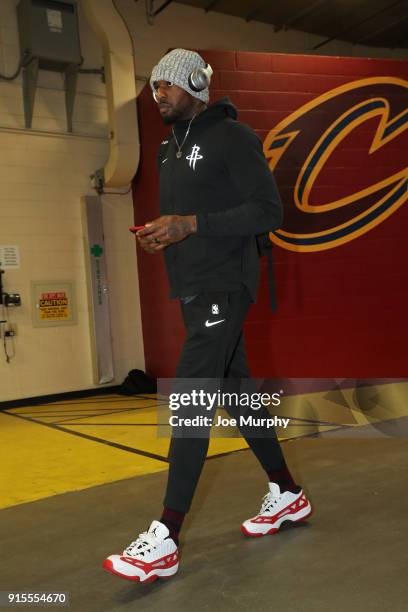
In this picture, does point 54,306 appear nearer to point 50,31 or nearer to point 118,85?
point 118,85

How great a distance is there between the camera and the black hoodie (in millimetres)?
1899

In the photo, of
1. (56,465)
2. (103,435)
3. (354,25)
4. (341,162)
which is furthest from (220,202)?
(354,25)

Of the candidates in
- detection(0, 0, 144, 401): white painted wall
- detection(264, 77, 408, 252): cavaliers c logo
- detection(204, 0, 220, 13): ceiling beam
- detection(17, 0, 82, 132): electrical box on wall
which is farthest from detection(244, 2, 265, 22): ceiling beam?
detection(264, 77, 408, 252): cavaliers c logo

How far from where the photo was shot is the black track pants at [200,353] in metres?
1.83

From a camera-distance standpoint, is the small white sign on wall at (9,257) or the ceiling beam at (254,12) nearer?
the small white sign on wall at (9,257)

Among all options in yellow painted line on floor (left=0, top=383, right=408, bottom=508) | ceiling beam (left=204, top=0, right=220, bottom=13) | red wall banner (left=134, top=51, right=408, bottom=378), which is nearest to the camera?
yellow painted line on floor (left=0, top=383, right=408, bottom=508)

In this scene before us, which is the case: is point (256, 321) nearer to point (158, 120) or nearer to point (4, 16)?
point (158, 120)

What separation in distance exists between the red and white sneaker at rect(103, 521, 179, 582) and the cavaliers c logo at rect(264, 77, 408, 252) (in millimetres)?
3993

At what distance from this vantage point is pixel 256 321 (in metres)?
5.50

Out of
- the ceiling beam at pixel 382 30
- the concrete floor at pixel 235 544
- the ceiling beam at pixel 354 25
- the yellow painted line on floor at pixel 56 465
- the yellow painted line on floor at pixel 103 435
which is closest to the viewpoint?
the concrete floor at pixel 235 544

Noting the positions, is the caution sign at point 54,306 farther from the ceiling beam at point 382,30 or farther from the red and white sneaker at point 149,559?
the ceiling beam at point 382,30

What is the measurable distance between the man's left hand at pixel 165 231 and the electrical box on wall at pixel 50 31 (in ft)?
17.3

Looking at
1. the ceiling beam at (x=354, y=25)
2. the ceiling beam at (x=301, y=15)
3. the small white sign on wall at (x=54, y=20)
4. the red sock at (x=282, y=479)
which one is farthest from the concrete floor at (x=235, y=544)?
the ceiling beam at (x=354, y=25)

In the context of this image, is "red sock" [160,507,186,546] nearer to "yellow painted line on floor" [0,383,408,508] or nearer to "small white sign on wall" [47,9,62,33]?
"yellow painted line on floor" [0,383,408,508]
